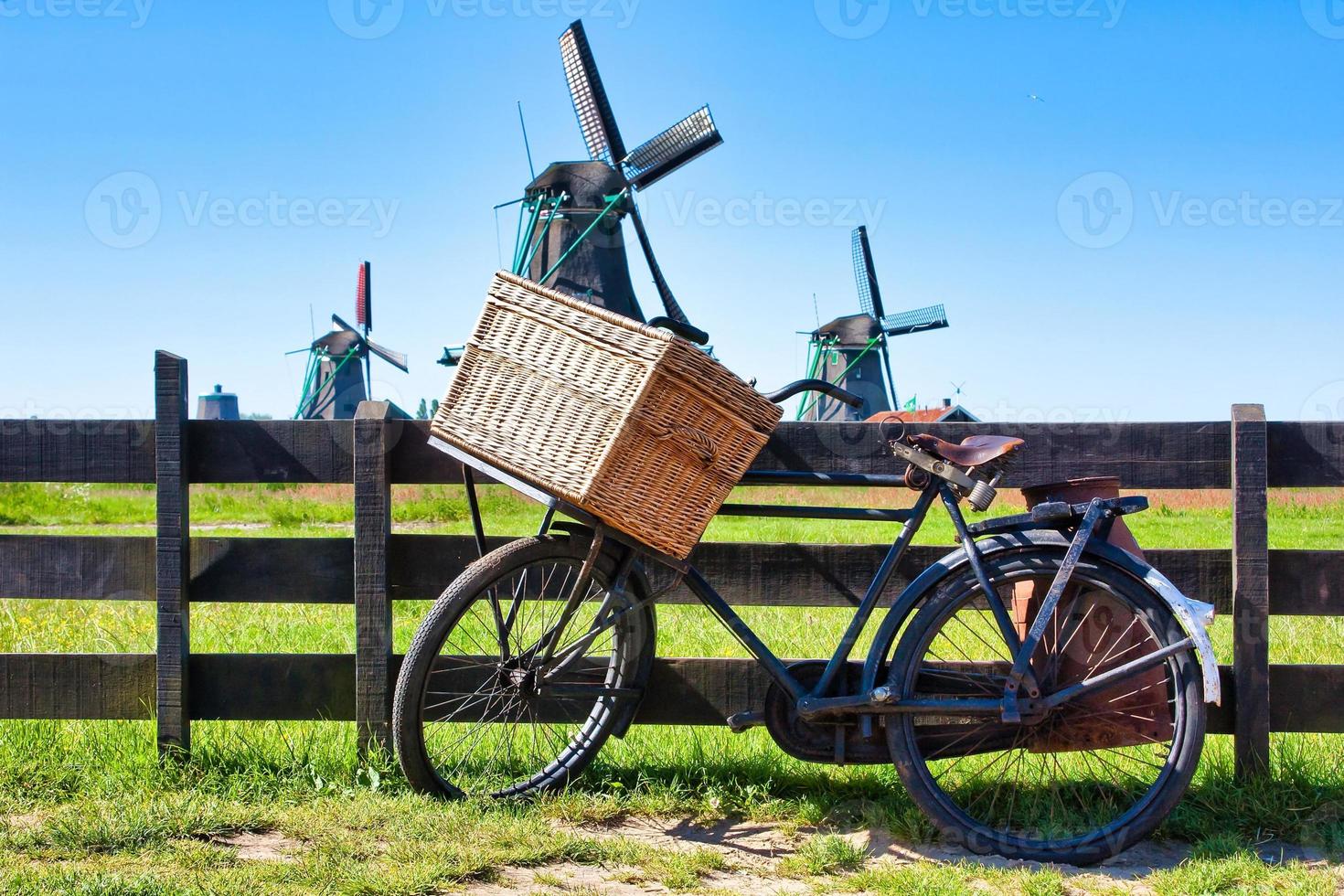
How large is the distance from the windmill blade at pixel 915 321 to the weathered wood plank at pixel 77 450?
38.1 m

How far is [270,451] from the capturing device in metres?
3.59

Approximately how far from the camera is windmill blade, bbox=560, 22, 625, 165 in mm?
25547

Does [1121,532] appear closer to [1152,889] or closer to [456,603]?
[1152,889]

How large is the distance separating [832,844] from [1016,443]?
133cm

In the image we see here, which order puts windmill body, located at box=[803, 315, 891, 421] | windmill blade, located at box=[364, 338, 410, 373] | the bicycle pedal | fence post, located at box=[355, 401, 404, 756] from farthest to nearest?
windmill blade, located at box=[364, 338, 410, 373] → windmill body, located at box=[803, 315, 891, 421] → fence post, located at box=[355, 401, 404, 756] → the bicycle pedal

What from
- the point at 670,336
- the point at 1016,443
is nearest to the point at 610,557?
the point at 670,336

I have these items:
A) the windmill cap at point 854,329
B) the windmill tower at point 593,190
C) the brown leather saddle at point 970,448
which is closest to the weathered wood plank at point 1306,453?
the brown leather saddle at point 970,448

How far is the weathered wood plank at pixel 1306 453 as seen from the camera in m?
3.39

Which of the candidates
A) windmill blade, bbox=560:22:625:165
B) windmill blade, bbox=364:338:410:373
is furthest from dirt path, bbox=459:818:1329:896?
windmill blade, bbox=364:338:410:373

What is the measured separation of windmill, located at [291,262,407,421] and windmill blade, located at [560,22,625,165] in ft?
72.5

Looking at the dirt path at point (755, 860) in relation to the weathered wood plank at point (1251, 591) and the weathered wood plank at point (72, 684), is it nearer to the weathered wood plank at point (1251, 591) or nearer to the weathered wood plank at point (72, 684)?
the weathered wood plank at point (1251, 591)

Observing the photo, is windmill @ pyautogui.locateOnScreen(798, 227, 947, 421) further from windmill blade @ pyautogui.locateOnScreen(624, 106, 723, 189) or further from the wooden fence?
the wooden fence

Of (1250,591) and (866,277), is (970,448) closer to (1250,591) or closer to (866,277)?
(1250,591)

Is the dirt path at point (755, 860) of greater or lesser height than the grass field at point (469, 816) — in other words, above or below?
below
